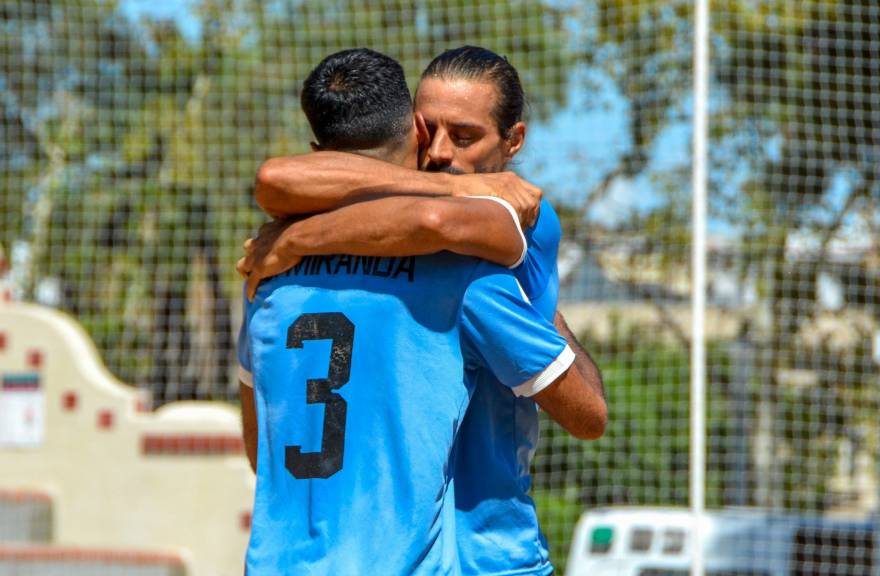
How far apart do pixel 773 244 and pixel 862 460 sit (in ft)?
6.20

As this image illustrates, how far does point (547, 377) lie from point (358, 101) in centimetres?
49

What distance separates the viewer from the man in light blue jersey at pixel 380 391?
1734 mm

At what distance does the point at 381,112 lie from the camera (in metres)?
1.87

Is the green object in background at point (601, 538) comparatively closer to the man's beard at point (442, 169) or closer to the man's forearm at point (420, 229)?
the man's beard at point (442, 169)

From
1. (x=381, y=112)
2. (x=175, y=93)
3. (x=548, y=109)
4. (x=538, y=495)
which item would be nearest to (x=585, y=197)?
(x=548, y=109)

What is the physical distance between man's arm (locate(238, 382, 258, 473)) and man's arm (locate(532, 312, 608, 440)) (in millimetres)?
516

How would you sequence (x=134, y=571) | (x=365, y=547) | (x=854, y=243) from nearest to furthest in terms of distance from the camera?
(x=365, y=547) → (x=134, y=571) → (x=854, y=243)

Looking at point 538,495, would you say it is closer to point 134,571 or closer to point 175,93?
point 134,571

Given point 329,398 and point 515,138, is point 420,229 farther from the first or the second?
point 515,138

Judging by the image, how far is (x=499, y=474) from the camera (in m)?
1.85

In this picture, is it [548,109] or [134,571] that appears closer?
[134,571]

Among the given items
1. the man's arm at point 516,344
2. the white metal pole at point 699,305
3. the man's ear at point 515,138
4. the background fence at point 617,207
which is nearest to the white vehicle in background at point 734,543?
the background fence at point 617,207

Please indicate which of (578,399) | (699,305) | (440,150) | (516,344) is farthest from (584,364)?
(699,305)

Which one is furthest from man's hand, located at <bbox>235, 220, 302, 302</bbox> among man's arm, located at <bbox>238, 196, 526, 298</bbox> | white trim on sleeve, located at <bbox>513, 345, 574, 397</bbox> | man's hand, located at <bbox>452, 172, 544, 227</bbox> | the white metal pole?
the white metal pole
